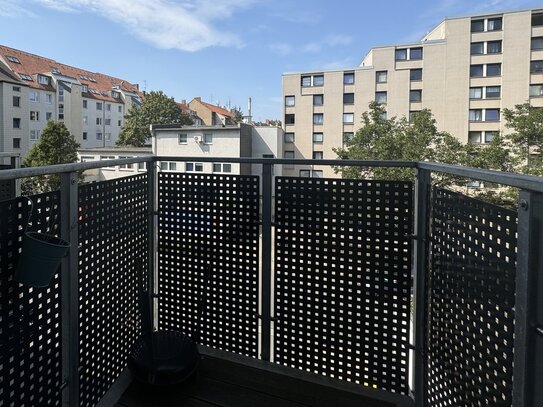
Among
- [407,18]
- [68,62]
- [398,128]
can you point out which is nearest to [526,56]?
[407,18]

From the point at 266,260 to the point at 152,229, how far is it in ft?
2.42

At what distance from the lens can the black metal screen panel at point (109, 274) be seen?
1734mm

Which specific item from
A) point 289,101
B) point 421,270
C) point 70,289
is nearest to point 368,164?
point 421,270

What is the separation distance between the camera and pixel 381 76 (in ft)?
100

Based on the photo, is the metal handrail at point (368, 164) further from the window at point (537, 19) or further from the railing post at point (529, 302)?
the window at point (537, 19)

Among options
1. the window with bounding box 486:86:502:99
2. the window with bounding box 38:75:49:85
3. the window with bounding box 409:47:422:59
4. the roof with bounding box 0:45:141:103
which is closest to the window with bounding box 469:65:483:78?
the window with bounding box 486:86:502:99

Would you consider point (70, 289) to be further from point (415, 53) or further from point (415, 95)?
point (415, 53)

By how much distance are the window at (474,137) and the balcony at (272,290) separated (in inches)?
1164

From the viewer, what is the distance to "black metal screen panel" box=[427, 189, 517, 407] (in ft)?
3.60

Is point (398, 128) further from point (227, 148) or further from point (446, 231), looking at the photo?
point (446, 231)

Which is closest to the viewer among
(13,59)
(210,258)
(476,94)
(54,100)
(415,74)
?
(210,258)

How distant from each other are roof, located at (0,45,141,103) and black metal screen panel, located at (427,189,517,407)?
132 ft

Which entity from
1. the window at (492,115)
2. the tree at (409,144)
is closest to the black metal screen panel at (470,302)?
the tree at (409,144)

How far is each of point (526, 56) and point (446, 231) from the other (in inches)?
1243
